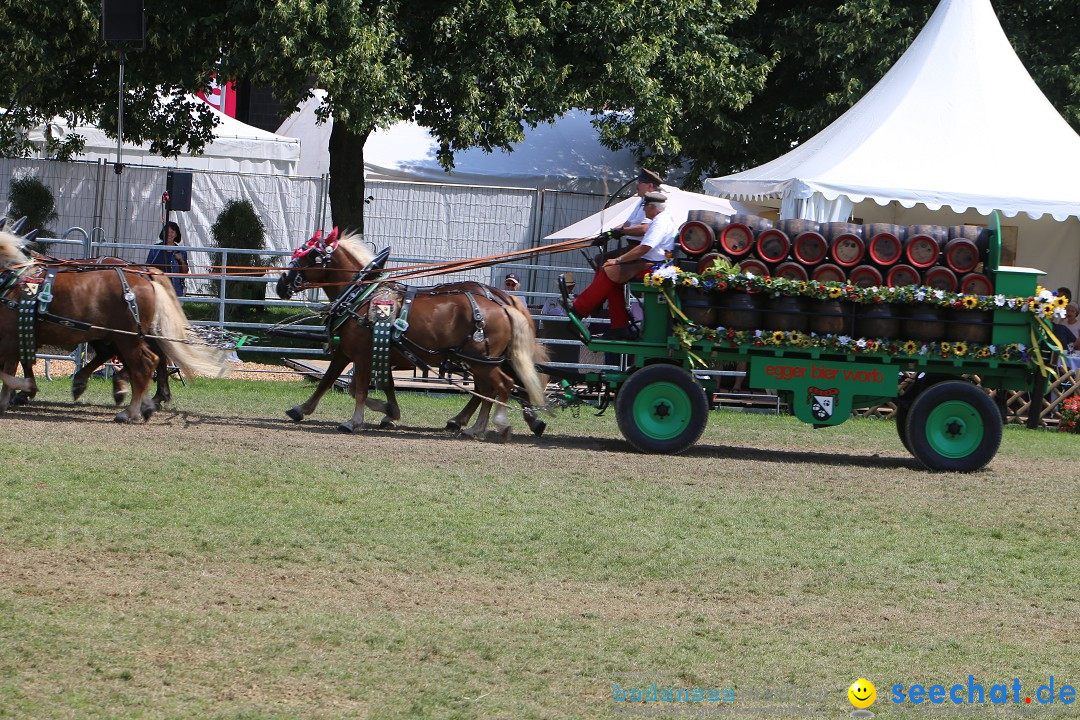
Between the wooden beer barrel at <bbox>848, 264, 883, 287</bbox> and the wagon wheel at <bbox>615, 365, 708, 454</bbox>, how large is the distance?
5.26ft

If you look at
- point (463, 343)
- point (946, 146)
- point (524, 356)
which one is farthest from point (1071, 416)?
point (463, 343)

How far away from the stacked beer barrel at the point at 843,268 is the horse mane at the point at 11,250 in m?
5.83

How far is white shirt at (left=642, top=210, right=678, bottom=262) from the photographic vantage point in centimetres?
1103

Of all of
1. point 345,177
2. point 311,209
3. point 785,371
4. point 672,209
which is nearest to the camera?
point 785,371

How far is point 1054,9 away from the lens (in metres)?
22.1

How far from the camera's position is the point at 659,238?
36.2 feet

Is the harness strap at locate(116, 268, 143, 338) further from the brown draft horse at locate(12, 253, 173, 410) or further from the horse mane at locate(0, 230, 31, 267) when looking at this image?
the horse mane at locate(0, 230, 31, 267)

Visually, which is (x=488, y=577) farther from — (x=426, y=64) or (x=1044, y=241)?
(x=1044, y=241)

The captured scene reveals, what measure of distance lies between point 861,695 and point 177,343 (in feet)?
25.3

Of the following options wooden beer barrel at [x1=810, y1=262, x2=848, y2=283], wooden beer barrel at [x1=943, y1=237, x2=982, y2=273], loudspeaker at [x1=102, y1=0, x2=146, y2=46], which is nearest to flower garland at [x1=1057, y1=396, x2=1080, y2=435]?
wooden beer barrel at [x1=943, y1=237, x2=982, y2=273]

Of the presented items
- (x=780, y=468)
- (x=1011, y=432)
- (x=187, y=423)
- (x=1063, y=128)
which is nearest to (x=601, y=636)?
(x=780, y=468)

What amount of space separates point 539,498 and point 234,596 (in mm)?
3088

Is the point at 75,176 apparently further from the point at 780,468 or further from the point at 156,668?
the point at 156,668

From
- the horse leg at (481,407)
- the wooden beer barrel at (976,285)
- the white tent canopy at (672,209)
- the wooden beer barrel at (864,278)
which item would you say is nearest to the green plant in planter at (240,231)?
the white tent canopy at (672,209)
